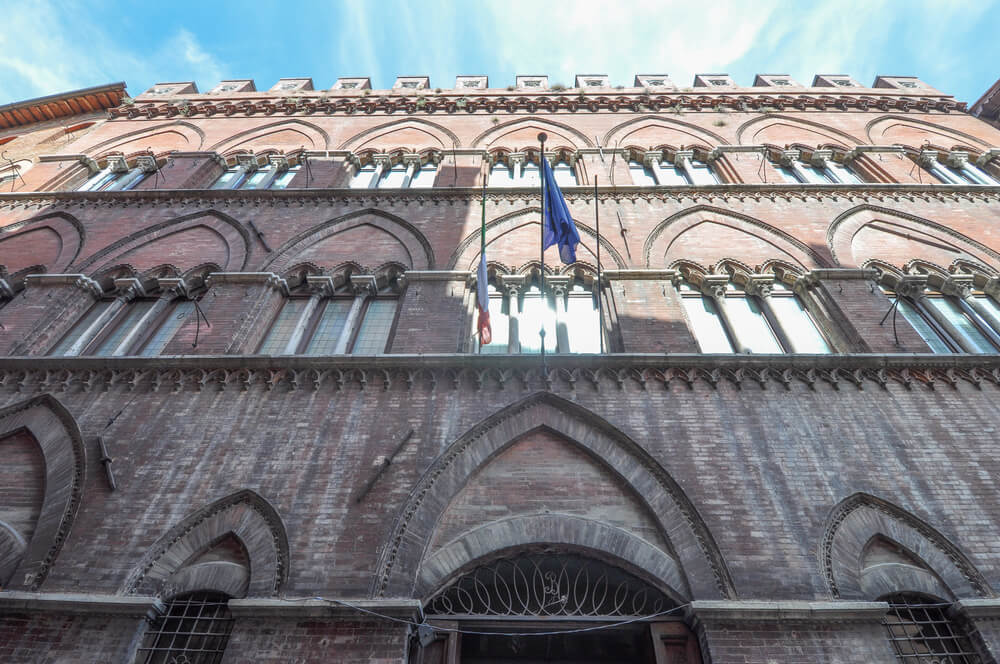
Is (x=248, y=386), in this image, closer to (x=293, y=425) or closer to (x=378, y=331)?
(x=293, y=425)

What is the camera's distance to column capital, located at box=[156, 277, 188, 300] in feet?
27.8

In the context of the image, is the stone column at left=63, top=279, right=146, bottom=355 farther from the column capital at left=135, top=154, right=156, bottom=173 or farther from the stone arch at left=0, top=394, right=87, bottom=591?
the column capital at left=135, top=154, right=156, bottom=173

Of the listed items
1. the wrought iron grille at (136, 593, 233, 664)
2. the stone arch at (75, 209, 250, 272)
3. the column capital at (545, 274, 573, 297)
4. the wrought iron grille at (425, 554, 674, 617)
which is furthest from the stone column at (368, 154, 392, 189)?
the wrought iron grille at (425, 554, 674, 617)

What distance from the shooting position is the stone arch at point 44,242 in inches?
363

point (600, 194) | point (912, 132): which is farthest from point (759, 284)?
point (912, 132)

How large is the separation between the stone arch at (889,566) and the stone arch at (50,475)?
745 cm

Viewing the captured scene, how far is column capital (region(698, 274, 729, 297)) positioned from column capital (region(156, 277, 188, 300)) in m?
8.35

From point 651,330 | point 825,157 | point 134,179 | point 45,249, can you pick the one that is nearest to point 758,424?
point 651,330

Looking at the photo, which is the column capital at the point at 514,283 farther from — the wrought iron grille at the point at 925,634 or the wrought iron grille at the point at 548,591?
the wrought iron grille at the point at 925,634

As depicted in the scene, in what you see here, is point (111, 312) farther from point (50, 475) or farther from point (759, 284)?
point (759, 284)

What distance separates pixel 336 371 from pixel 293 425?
84cm

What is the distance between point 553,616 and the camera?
4824mm

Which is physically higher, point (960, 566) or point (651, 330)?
point (651, 330)

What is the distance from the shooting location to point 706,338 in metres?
7.59
